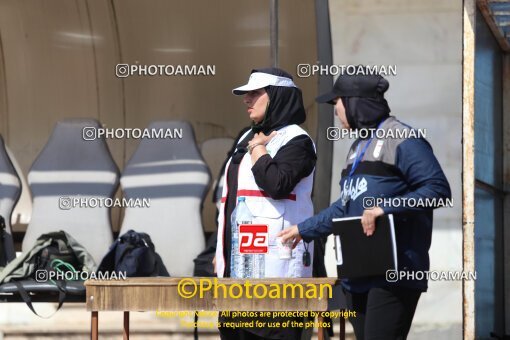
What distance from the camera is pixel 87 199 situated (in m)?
8.01

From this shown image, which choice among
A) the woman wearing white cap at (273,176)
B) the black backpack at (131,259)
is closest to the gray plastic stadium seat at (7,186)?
the black backpack at (131,259)

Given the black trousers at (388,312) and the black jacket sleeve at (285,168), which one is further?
the black jacket sleeve at (285,168)

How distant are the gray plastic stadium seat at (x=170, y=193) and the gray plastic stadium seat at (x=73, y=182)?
6.7 inches

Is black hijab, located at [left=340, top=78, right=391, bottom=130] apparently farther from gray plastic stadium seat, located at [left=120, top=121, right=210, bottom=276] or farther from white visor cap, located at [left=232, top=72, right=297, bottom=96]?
gray plastic stadium seat, located at [left=120, top=121, right=210, bottom=276]

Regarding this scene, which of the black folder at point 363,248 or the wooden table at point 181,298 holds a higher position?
the black folder at point 363,248

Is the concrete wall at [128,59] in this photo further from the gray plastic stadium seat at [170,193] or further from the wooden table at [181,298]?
the wooden table at [181,298]

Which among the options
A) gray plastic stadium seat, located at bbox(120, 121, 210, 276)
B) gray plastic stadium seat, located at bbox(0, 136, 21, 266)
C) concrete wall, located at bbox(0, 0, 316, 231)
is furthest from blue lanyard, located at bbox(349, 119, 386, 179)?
gray plastic stadium seat, located at bbox(0, 136, 21, 266)

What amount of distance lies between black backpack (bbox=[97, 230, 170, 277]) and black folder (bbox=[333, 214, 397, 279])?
2.53 m

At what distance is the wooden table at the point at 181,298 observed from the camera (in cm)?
428

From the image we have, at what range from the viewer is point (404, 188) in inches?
166

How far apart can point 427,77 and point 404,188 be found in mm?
2581

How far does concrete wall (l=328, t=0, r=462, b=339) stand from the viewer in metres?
6.58

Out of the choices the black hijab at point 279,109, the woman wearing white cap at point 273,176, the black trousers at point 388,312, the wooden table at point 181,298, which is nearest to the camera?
the black trousers at point 388,312

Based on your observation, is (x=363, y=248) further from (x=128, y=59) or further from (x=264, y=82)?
(x=128, y=59)
